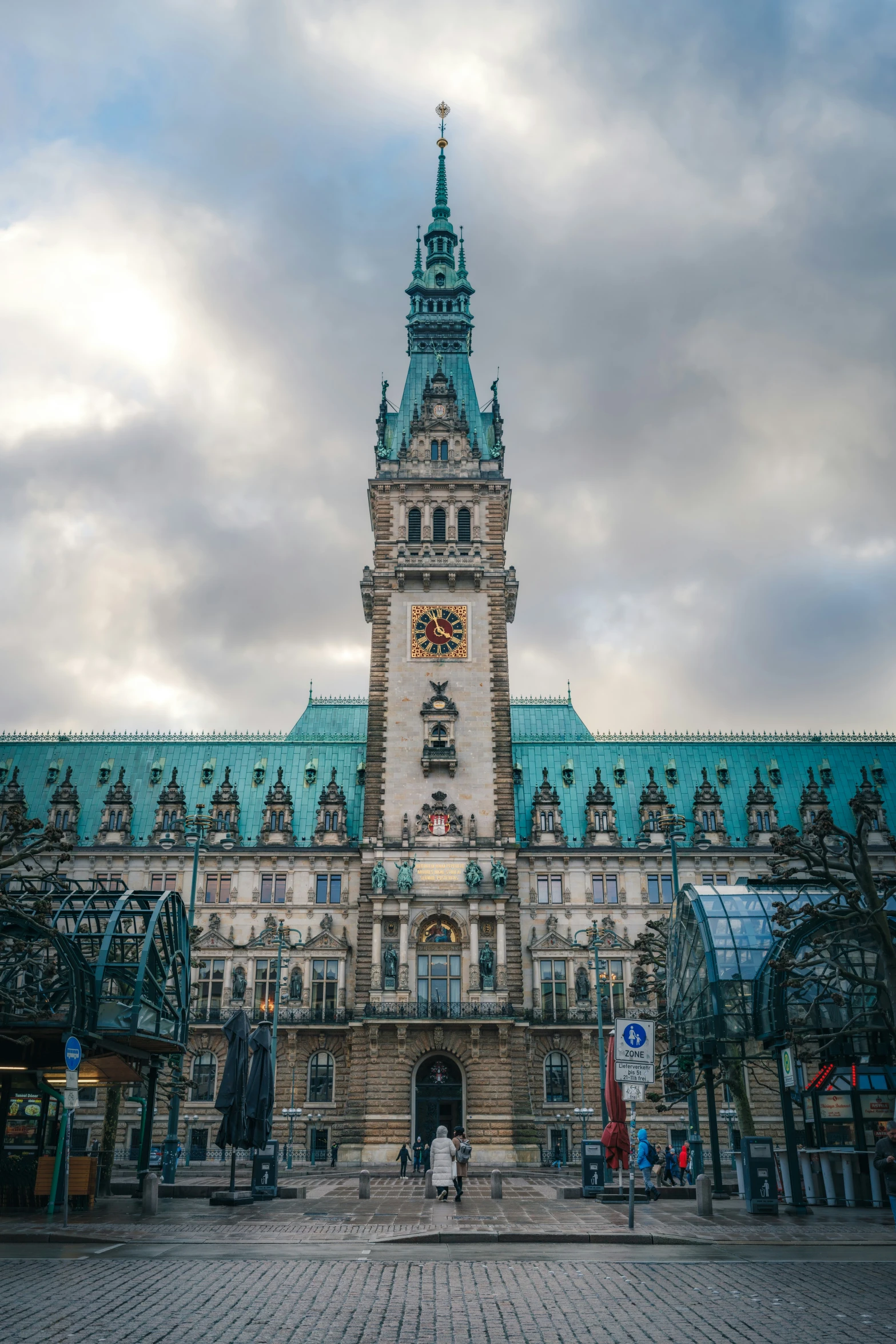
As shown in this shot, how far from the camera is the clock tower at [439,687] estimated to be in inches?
2479

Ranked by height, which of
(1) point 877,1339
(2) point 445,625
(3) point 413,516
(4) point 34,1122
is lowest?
(1) point 877,1339

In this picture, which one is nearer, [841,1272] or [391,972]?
[841,1272]

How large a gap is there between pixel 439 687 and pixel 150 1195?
43323 millimetres

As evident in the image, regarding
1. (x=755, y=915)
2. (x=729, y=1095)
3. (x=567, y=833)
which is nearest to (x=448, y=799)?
(x=567, y=833)

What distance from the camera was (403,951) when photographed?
203 feet

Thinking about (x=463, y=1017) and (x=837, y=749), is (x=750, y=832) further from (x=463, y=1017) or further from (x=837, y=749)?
(x=463, y=1017)

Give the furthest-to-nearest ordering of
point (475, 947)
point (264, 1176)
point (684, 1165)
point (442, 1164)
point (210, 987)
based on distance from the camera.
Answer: point (210, 987)
point (475, 947)
point (684, 1165)
point (264, 1176)
point (442, 1164)

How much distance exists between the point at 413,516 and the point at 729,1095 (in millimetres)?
39072

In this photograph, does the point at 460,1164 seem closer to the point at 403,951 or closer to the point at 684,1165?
the point at 684,1165

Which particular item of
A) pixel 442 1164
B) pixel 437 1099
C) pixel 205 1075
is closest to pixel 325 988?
pixel 205 1075

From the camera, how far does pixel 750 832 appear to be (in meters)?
70.6

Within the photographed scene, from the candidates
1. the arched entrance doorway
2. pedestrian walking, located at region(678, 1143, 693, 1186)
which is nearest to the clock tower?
the arched entrance doorway

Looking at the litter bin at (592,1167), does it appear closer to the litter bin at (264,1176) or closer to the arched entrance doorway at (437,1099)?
the litter bin at (264,1176)

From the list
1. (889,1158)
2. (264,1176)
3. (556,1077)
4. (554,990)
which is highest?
(554,990)
